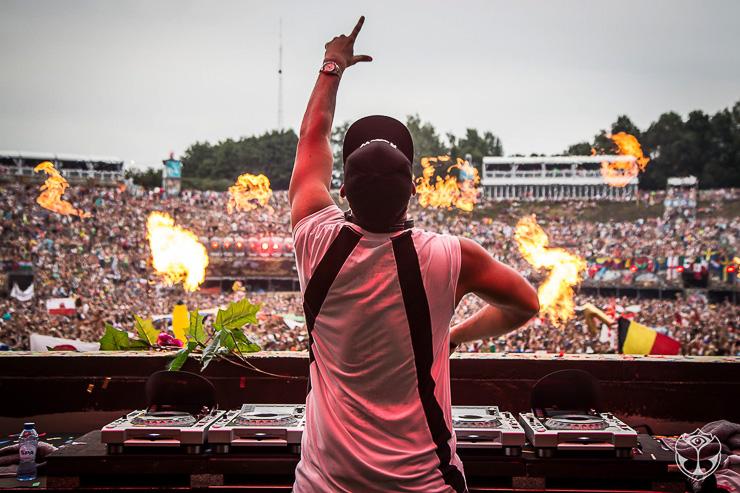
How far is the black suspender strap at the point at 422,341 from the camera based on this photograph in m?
1.20

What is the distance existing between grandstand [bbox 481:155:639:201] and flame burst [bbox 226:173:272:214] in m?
13.4

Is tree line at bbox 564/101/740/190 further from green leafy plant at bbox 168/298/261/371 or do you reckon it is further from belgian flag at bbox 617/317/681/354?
green leafy plant at bbox 168/298/261/371

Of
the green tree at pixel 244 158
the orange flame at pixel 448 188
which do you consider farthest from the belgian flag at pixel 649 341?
the orange flame at pixel 448 188

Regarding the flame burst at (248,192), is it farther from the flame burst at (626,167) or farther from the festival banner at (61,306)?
the flame burst at (626,167)

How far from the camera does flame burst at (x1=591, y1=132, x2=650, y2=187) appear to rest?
133ft

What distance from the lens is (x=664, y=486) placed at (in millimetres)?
2012

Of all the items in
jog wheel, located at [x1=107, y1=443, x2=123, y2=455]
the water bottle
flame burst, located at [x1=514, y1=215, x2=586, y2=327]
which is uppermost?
jog wheel, located at [x1=107, y1=443, x2=123, y2=455]

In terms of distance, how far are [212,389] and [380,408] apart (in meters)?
1.39

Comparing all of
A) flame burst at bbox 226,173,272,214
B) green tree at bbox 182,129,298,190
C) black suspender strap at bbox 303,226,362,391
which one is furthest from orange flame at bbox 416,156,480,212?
black suspender strap at bbox 303,226,362,391

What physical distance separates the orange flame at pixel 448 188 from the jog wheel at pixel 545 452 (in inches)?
1404

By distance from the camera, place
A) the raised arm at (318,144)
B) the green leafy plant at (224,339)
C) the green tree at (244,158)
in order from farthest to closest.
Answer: the green tree at (244,158) < the green leafy plant at (224,339) < the raised arm at (318,144)

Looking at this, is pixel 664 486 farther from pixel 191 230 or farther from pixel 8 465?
pixel 191 230

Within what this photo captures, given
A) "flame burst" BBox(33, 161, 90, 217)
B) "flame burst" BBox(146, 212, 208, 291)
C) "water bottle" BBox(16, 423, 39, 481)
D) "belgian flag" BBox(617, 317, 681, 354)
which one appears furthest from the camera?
"flame burst" BBox(33, 161, 90, 217)

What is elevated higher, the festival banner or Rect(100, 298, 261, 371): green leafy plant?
Rect(100, 298, 261, 371): green leafy plant
